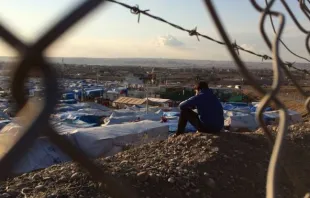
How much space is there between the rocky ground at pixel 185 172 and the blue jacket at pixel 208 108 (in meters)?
0.33

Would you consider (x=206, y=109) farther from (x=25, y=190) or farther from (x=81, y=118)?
(x=81, y=118)

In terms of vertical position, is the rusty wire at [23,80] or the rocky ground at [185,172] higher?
the rusty wire at [23,80]

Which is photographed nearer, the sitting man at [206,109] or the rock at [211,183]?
the rock at [211,183]

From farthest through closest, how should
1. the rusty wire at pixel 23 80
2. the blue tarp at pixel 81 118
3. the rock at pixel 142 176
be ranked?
the blue tarp at pixel 81 118 < the rock at pixel 142 176 < the rusty wire at pixel 23 80

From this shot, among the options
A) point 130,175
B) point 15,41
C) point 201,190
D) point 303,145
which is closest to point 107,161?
point 130,175

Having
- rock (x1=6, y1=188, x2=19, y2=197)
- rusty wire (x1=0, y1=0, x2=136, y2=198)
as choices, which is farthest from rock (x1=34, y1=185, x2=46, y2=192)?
rusty wire (x1=0, y1=0, x2=136, y2=198)

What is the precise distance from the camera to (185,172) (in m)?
4.28

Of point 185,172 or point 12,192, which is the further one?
point 185,172

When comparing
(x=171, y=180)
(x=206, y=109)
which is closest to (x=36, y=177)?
(x=171, y=180)

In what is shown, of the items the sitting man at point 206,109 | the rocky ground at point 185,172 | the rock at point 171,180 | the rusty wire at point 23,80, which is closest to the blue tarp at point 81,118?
the sitting man at point 206,109

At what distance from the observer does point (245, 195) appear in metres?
4.21

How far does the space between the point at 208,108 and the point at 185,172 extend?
1.94 m

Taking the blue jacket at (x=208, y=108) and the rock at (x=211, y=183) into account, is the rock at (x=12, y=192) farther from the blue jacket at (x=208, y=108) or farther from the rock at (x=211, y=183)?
the blue jacket at (x=208, y=108)

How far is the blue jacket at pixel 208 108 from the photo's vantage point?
19.7 feet
